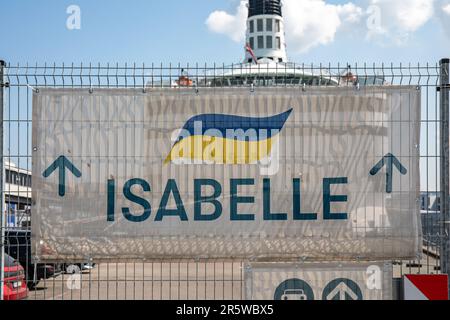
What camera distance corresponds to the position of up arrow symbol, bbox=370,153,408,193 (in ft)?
21.6

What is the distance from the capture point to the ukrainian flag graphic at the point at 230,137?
6.56m

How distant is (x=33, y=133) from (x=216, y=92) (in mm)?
2231

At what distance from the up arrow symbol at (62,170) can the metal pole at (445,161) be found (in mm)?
4286

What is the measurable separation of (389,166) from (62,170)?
3.91m

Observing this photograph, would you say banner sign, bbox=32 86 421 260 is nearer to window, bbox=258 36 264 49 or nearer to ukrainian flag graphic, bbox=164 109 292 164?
ukrainian flag graphic, bbox=164 109 292 164

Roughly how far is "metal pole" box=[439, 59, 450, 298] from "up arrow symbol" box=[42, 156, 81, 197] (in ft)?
14.1

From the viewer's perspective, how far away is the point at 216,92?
6.55 meters

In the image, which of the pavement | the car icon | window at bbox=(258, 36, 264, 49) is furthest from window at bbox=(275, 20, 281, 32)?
the car icon

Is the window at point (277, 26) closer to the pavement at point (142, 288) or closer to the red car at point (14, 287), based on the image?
the pavement at point (142, 288)

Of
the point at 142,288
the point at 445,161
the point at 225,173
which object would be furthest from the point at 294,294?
the point at 142,288

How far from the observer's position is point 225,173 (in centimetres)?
657

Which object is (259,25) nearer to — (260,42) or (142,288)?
(260,42)

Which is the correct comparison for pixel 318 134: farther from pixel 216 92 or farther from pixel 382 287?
pixel 382 287

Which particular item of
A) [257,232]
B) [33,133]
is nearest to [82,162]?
[33,133]
